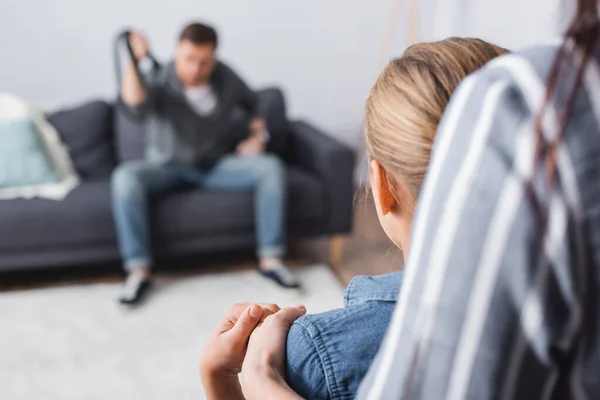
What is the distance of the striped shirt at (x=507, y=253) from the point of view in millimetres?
365

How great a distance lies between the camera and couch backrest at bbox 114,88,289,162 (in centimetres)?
298

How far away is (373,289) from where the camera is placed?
0.74 meters

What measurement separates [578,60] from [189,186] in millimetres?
2486

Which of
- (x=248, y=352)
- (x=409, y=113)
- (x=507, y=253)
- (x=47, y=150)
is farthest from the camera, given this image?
(x=47, y=150)

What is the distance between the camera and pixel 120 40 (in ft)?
8.88

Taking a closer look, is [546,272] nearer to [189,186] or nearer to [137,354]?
[137,354]

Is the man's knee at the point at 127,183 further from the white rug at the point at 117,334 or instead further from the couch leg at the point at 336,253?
the couch leg at the point at 336,253

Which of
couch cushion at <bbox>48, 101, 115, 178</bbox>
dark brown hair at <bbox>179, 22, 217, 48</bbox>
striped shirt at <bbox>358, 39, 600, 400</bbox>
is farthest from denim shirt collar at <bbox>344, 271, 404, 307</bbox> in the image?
couch cushion at <bbox>48, 101, 115, 178</bbox>

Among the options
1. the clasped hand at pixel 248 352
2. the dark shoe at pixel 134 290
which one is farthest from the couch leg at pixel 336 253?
the clasped hand at pixel 248 352

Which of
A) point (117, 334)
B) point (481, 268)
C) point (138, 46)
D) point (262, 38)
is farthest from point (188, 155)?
point (481, 268)

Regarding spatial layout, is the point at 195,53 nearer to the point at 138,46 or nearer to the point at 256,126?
the point at 138,46

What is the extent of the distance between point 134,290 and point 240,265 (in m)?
0.55

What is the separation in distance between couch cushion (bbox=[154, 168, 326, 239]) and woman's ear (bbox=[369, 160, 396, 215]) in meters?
2.01

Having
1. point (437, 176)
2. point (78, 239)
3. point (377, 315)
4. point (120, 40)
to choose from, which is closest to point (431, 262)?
point (437, 176)
